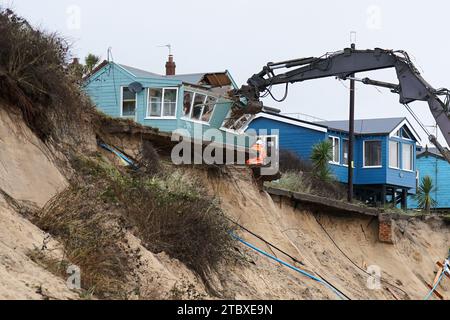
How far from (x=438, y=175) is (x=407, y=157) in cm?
613

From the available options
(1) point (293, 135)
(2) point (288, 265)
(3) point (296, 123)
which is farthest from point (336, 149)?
(2) point (288, 265)

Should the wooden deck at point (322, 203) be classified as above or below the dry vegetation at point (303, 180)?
below

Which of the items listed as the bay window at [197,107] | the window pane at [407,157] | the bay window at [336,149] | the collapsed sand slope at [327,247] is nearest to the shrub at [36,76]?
the collapsed sand slope at [327,247]

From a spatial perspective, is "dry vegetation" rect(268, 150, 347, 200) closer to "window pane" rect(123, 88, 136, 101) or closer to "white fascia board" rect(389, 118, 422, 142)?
"white fascia board" rect(389, 118, 422, 142)

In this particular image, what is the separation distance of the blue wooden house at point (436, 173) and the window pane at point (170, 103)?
22.9 metres

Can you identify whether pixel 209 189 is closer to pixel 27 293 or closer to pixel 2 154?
pixel 2 154

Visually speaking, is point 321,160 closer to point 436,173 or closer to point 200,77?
point 200,77

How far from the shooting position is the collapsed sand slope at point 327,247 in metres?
20.5

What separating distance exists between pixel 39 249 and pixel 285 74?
690 inches

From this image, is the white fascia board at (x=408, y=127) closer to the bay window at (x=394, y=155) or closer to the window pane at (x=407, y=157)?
the bay window at (x=394, y=155)

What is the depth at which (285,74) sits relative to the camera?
29.0 meters

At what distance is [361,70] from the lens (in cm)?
2806

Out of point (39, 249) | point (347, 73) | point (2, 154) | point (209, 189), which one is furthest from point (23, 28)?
point (347, 73)

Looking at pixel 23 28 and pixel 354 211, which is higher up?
pixel 23 28
